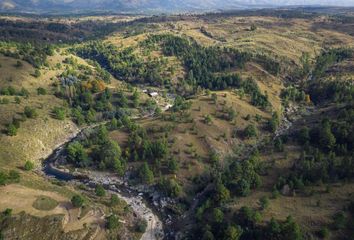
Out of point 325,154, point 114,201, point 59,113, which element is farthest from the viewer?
point 59,113

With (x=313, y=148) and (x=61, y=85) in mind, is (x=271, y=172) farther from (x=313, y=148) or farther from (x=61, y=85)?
(x=61, y=85)

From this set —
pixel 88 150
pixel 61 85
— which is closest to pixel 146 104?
pixel 61 85

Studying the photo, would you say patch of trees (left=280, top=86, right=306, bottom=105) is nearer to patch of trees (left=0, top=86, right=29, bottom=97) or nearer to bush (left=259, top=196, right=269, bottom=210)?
bush (left=259, top=196, right=269, bottom=210)

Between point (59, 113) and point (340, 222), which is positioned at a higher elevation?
point (59, 113)

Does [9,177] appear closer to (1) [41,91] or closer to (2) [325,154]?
(1) [41,91]

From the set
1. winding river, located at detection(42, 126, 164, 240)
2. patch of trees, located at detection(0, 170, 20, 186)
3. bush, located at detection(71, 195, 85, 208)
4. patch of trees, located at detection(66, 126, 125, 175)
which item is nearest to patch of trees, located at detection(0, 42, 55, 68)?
winding river, located at detection(42, 126, 164, 240)

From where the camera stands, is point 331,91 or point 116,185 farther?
point 331,91

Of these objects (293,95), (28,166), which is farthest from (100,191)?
(293,95)

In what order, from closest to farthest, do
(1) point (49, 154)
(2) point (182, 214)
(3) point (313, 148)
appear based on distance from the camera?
(2) point (182, 214), (3) point (313, 148), (1) point (49, 154)
